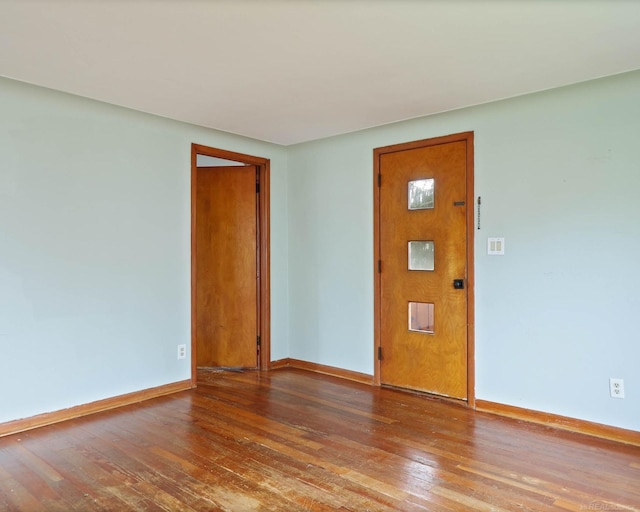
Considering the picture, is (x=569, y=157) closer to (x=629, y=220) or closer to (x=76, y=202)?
(x=629, y=220)

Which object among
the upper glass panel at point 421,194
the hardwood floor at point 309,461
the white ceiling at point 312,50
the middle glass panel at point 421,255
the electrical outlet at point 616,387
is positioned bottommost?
the hardwood floor at point 309,461

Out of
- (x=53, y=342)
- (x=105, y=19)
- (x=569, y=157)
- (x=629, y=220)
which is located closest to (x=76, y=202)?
(x=53, y=342)

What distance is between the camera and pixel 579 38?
7.63 feet

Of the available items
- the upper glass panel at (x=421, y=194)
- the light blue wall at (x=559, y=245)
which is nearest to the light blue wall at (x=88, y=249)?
the upper glass panel at (x=421, y=194)

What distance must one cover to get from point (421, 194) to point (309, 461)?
2.26 metres

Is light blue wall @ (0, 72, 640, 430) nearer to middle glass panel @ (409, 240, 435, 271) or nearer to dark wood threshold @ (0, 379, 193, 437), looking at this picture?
dark wood threshold @ (0, 379, 193, 437)

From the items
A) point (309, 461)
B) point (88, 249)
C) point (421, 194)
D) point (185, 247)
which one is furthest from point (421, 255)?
point (88, 249)

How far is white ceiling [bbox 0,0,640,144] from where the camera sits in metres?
2.04

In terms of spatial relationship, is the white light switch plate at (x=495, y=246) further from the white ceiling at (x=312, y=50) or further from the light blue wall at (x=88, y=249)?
the light blue wall at (x=88, y=249)

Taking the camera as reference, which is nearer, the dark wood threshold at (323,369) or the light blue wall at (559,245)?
the light blue wall at (559,245)

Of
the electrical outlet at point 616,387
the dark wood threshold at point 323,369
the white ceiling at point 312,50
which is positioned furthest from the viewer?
the dark wood threshold at point 323,369

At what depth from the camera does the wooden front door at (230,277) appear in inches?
185

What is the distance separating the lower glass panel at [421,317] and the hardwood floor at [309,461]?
591mm

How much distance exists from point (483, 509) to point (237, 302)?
3160 millimetres
